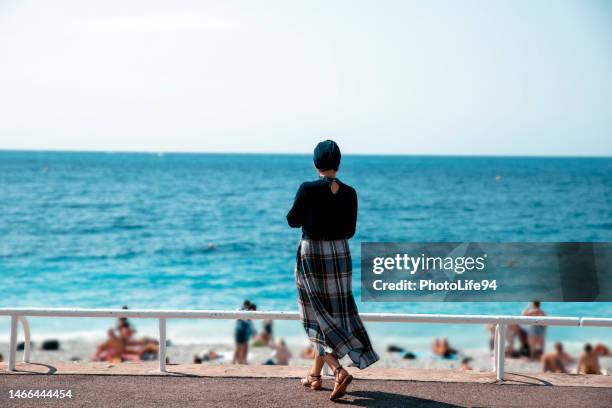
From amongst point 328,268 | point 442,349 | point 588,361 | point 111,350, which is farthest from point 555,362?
point 328,268

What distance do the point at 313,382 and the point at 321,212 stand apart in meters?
1.22

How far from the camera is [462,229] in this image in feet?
137

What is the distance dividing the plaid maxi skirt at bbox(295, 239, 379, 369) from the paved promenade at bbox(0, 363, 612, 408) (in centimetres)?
34

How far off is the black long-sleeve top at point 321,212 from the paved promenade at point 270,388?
1.10m

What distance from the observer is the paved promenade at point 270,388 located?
4793 millimetres

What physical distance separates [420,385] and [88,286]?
69.6 ft

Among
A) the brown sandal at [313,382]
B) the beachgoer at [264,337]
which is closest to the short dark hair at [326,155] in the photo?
the brown sandal at [313,382]

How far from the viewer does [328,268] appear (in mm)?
4840

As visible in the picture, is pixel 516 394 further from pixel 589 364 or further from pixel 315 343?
pixel 589 364

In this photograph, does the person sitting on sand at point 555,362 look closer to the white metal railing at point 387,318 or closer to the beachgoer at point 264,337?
the beachgoer at point 264,337

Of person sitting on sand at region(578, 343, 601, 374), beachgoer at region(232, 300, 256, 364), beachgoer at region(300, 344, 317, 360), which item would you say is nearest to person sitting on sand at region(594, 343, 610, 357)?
person sitting on sand at region(578, 343, 601, 374)

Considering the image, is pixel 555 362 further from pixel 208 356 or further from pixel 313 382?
pixel 313 382

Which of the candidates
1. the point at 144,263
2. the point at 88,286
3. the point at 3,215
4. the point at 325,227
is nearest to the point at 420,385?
the point at 325,227

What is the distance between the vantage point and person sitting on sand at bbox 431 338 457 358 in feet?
53.3
